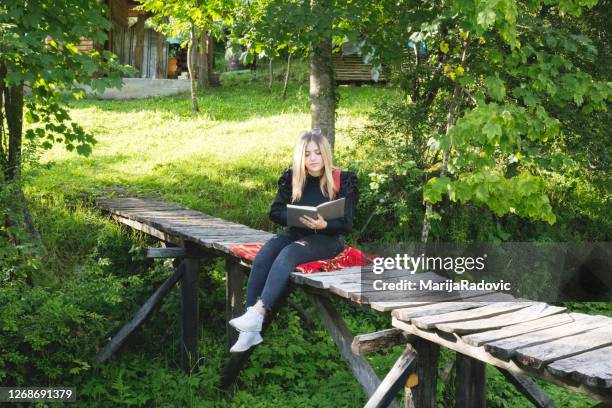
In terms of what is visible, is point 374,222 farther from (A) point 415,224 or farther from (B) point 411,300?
(B) point 411,300

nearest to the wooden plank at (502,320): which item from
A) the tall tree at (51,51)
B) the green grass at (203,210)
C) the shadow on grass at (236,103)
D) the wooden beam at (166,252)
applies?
the green grass at (203,210)

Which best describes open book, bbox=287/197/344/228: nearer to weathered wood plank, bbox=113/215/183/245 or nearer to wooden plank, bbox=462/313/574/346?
wooden plank, bbox=462/313/574/346

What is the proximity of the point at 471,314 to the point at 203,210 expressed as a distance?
5.90m

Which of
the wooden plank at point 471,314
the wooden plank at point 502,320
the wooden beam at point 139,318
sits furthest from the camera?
the wooden beam at point 139,318

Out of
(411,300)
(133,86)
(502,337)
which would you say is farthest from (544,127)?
(133,86)

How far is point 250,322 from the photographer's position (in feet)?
16.6

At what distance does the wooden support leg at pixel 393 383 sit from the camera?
4203 millimetres

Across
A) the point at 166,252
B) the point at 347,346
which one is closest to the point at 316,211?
the point at 347,346

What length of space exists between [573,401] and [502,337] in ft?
16.0

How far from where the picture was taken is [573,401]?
7.84 m

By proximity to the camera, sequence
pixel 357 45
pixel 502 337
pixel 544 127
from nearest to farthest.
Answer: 1. pixel 502 337
2. pixel 544 127
3. pixel 357 45

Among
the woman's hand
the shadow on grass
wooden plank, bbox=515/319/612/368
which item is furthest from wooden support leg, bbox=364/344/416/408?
the shadow on grass

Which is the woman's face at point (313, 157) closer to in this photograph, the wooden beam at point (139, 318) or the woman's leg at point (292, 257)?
the woman's leg at point (292, 257)

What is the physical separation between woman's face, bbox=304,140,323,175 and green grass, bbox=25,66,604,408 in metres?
2.54
